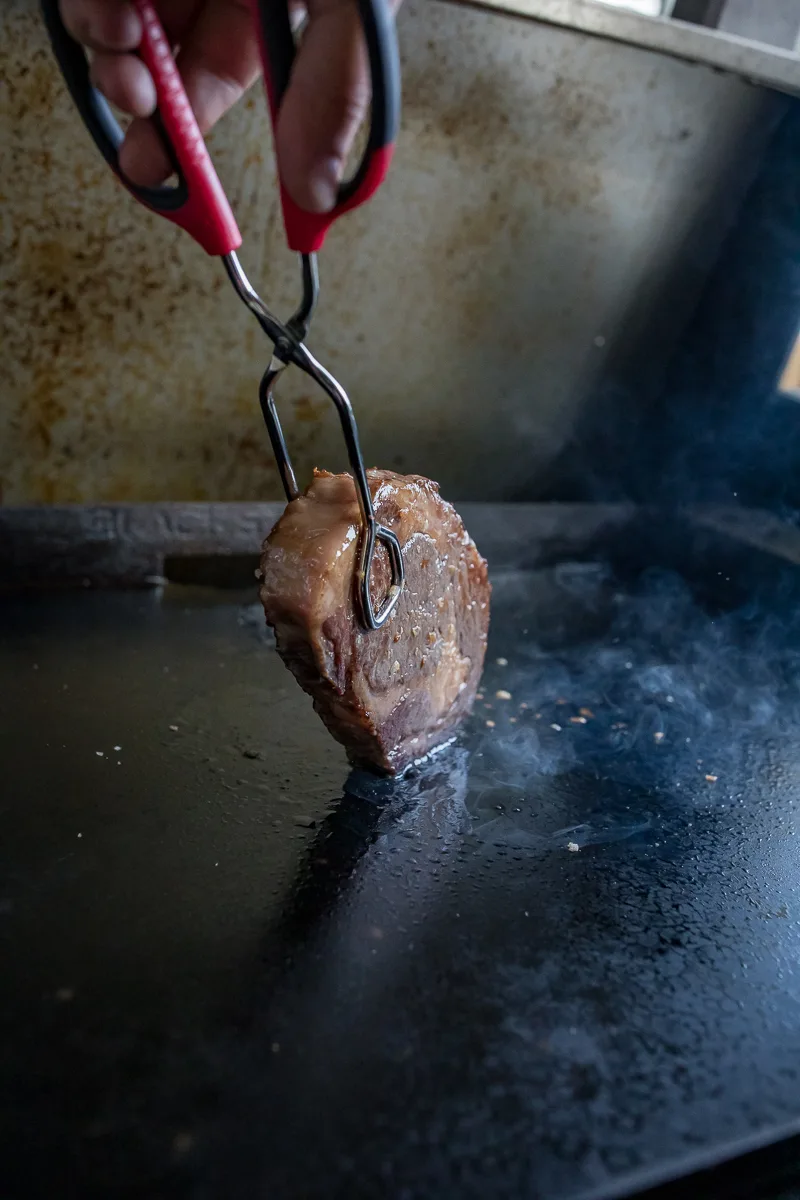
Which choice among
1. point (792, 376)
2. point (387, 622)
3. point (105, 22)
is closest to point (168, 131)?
point (105, 22)

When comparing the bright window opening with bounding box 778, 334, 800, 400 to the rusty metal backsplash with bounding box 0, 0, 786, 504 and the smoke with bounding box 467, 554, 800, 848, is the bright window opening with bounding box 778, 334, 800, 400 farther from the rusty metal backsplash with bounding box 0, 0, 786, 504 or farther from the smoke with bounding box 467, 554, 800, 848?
the smoke with bounding box 467, 554, 800, 848

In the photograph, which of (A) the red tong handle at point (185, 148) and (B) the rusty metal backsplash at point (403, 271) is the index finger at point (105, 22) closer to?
(A) the red tong handle at point (185, 148)

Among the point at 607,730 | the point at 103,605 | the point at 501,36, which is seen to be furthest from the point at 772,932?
the point at 501,36

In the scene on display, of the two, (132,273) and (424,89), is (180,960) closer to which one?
(132,273)

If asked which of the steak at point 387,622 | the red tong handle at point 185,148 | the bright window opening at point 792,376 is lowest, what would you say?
the steak at point 387,622

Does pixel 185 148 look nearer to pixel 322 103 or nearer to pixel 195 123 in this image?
pixel 195 123

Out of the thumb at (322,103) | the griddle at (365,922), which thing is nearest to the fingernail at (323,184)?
the thumb at (322,103)
